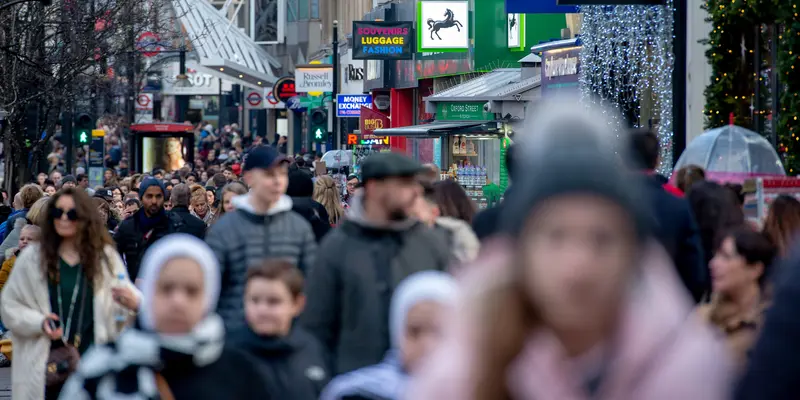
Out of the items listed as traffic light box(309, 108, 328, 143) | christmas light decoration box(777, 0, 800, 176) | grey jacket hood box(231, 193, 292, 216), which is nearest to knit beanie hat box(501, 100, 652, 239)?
grey jacket hood box(231, 193, 292, 216)

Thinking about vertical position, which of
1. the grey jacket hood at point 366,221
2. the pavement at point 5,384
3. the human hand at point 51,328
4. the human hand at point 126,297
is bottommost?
the pavement at point 5,384

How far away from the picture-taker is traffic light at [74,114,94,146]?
1540 inches

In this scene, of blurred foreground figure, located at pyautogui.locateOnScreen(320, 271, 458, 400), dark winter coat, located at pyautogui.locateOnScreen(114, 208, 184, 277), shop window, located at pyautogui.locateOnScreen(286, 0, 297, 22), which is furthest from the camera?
shop window, located at pyautogui.locateOnScreen(286, 0, 297, 22)

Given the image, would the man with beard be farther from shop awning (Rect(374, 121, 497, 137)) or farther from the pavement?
shop awning (Rect(374, 121, 497, 137))

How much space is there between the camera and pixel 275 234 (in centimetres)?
771

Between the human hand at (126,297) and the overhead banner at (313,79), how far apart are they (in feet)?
144

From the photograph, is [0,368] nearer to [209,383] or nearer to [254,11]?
[209,383]

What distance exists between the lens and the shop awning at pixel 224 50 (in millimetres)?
62287

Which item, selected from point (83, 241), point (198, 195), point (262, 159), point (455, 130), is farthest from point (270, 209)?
point (455, 130)

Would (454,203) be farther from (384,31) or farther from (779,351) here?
(384,31)

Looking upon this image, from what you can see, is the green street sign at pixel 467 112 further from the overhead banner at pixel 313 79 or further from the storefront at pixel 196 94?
the storefront at pixel 196 94

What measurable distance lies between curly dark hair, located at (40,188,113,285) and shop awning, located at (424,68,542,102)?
22245 millimetres

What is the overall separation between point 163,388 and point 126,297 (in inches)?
112

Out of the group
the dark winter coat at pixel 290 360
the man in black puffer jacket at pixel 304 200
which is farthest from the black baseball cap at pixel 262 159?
the man in black puffer jacket at pixel 304 200
